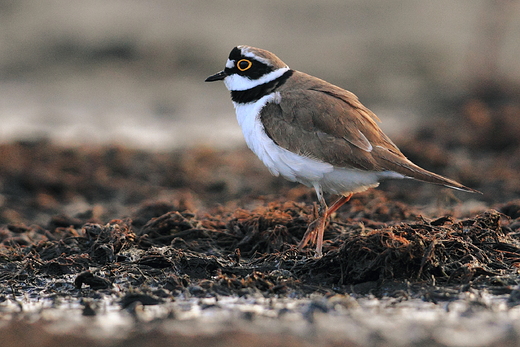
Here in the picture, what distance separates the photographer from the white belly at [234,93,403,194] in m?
6.45

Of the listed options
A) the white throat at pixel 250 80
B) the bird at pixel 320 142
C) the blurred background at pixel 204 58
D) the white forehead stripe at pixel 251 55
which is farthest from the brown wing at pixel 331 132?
the blurred background at pixel 204 58

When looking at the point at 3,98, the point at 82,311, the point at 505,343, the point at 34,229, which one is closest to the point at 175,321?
the point at 82,311

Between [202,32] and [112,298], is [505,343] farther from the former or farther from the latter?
[202,32]

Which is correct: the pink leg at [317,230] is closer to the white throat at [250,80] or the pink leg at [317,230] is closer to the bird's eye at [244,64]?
the white throat at [250,80]

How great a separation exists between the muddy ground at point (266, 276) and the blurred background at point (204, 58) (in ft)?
21.3

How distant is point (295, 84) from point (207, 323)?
2.81m

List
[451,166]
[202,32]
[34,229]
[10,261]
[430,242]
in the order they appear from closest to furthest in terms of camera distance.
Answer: [430,242] < [10,261] < [34,229] < [451,166] < [202,32]

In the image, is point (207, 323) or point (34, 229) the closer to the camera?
point (207, 323)

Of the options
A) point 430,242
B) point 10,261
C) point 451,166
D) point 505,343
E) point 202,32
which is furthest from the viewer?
point 202,32

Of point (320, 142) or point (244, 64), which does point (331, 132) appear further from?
point (244, 64)

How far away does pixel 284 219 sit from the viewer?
7.20 m

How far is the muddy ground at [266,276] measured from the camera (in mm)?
4740

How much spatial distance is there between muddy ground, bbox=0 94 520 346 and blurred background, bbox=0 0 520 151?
6491mm

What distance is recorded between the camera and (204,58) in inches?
758
